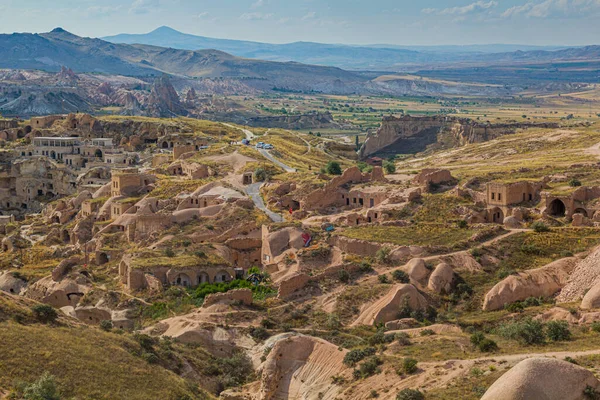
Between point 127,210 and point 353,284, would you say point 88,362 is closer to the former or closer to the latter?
point 353,284

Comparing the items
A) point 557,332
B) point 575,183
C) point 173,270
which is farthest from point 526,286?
point 173,270

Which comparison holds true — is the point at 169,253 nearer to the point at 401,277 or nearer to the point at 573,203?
the point at 401,277

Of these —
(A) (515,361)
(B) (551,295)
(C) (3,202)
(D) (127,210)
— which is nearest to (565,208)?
(B) (551,295)

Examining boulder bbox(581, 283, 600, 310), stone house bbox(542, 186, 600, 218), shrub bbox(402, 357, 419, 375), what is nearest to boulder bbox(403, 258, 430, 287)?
boulder bbox(581, 283, 600, 310)

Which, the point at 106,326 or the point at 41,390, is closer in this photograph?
the point at 41,390

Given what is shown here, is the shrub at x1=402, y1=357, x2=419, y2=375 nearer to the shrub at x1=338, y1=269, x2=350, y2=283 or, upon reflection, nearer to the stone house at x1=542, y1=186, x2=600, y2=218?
the shrub at x1=338, y1=269, x2=350, y2=283

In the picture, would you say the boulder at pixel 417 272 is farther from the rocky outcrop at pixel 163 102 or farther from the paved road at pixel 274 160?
the rocky outcrop at pixel 163 102

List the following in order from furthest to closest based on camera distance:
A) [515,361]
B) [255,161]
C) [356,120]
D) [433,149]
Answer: [356,120] → [433,149] → [255,161] → [515,361]
